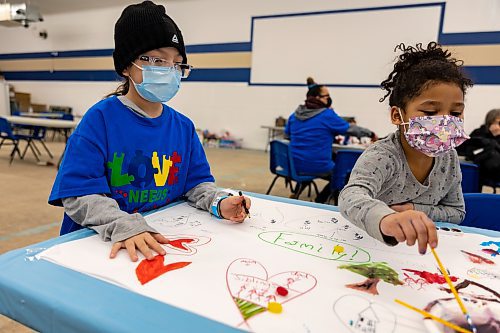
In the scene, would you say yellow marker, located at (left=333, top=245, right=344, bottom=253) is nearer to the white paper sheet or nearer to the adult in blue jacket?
the white paper sheet

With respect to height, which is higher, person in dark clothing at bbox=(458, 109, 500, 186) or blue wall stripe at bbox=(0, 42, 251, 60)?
blue wall stripe at bbox=(0, 42, 251, 60)

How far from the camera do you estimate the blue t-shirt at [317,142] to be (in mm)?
3350

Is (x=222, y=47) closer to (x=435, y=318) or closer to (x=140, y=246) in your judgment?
(x=140, y=246)

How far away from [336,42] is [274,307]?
733 centimetres

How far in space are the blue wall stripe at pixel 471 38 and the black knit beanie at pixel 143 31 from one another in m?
6.62

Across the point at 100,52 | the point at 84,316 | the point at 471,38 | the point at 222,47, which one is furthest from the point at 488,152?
the point at 100,52

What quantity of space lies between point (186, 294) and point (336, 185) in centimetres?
242

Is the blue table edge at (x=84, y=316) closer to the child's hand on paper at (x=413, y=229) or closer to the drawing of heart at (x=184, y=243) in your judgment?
the drawing of heart at (x=184, y=243)

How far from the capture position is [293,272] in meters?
0.65

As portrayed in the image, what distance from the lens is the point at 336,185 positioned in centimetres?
284

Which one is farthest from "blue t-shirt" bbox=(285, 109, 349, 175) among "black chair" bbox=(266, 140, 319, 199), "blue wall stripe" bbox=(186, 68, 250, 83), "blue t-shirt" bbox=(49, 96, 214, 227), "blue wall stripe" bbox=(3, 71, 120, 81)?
"blue wall stripe" bbox=(3, 71, 120, 81)

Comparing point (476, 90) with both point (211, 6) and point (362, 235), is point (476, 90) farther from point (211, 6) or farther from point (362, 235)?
point (362, 235)

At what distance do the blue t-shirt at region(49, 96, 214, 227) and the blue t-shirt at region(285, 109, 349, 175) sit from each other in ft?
7.57

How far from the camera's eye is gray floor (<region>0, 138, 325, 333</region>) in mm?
2504
